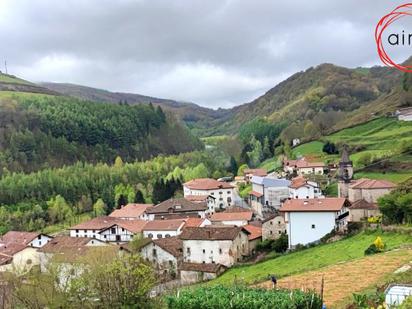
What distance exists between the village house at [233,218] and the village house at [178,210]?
274 inches

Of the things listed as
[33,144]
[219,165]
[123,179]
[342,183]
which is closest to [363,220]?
[342,183]

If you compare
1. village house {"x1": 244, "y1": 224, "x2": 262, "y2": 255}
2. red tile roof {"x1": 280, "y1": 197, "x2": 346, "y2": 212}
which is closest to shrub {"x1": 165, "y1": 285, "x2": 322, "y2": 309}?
red tile roof {"x1": 280, "y1": 197, "x2": 346, "y2": 212}

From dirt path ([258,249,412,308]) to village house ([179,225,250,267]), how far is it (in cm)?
1304

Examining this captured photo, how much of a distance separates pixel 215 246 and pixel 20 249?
23.4 meters

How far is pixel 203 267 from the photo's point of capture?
39.1m

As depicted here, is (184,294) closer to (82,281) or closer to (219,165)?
(82,281)

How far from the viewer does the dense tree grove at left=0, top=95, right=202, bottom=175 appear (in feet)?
394

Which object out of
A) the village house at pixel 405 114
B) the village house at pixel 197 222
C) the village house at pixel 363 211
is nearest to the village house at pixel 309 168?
the village house at pixel 405 114

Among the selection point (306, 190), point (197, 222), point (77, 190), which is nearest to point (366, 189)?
point (306, 190)

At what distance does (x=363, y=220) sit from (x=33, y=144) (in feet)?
320

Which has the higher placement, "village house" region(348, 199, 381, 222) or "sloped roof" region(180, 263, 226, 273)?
"village house" region(348, 199, 381, 222)

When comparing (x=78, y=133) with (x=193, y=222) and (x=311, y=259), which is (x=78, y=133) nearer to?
(x=193, y=222)

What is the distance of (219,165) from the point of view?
112 metres

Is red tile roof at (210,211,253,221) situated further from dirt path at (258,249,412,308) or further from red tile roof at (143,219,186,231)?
dirt path at (258,249,412,308)
